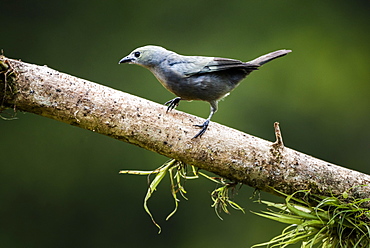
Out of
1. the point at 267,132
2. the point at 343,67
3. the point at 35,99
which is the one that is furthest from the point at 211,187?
the point at 35,99

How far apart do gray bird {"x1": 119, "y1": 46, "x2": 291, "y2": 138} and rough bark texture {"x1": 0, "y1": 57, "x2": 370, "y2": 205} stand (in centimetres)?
25

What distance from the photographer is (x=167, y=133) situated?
6.69ft

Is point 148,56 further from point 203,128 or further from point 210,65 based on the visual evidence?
point 203,128

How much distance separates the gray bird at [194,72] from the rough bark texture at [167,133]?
254 mm

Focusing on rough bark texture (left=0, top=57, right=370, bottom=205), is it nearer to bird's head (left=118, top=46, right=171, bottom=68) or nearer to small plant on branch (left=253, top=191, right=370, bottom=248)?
small plant on branch (left=253, top=191, right=370, bottom=248)

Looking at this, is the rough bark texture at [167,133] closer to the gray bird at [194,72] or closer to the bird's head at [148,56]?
the gray bird at [194,72]

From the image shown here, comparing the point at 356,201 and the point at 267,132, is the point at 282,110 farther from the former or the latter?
the point at 356,201

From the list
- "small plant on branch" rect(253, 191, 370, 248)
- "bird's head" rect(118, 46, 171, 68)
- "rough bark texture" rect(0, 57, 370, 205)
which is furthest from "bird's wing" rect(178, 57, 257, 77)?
"small plant on branch" rect(253, 191, 370, 248)

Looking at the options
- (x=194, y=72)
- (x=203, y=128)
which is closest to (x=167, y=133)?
(x=203, y=128)

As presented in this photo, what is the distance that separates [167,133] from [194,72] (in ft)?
1.42

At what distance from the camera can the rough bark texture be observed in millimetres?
1975

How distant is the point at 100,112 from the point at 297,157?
0.82m

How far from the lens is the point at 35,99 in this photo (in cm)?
197

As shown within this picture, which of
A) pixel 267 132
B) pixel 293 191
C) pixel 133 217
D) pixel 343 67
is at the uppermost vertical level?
pixel 343 67
